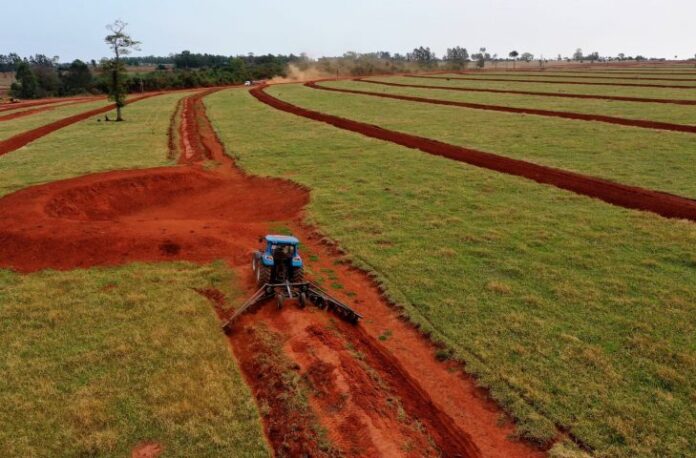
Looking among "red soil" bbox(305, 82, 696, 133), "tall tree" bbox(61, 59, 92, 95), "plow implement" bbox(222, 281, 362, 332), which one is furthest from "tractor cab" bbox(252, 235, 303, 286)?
"tall tree" bbox(61, 59, 92, 95)

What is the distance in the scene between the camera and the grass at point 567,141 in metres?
23.6

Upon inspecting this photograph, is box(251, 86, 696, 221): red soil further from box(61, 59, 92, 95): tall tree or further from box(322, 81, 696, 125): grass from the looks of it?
box(61, 59, 92, 95): tall tree

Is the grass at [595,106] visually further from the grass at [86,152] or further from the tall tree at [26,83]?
the tall tree at [26,83]

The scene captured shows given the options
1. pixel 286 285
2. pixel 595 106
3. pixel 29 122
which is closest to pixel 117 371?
pixel 286 285

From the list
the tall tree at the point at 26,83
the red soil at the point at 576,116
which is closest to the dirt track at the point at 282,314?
the red soil at the point at 576,116

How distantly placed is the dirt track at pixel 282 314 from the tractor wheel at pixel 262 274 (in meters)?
0.68

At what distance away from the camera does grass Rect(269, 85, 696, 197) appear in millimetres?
23625

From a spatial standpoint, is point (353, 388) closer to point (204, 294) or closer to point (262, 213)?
point (204, 294)

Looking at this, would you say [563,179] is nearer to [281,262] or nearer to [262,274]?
[281,262]

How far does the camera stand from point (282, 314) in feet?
37.9

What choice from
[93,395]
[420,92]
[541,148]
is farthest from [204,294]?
[420,92]

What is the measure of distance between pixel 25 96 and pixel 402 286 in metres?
109

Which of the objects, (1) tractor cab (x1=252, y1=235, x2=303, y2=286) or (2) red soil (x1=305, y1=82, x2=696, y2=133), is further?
(2) red soil (x1=305, y1=82, x2=696, y2=133)

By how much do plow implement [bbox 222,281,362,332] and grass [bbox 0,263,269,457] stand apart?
106cm
